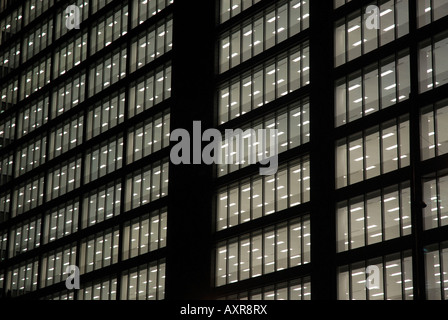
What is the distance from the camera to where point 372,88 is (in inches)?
2149

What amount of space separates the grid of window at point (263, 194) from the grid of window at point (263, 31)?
894cm

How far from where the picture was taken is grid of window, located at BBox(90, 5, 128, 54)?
79.0m

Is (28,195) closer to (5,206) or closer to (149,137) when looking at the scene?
(5,206)

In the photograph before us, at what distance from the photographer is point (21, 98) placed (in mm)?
91562

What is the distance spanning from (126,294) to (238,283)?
43.2 ft

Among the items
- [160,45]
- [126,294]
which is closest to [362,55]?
[160,45]

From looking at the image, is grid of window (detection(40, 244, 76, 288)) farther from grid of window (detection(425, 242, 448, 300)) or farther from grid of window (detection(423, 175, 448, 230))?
grid of window (detection(425, 242, 448, 300))

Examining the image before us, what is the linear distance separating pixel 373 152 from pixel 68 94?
38.5 metres

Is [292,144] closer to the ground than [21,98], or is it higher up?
closer to the ground

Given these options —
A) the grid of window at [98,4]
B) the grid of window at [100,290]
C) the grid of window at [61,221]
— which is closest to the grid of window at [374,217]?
the grid of window at [100,290]

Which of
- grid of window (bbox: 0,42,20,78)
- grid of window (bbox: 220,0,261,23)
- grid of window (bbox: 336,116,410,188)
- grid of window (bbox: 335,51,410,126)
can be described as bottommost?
grid of window (bbox: 336,116,410,188)

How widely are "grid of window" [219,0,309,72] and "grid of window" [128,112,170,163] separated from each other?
7.08 m

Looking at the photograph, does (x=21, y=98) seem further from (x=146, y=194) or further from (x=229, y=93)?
(x=229, y=93)

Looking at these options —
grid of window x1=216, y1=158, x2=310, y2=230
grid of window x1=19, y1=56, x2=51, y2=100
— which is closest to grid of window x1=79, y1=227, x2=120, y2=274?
grid of window x1=216, y1=158, x2=310, y2=230
